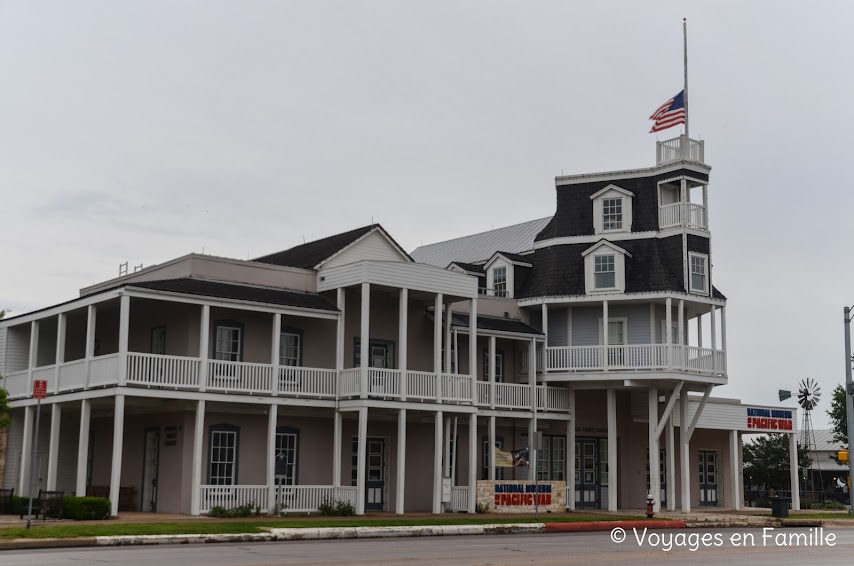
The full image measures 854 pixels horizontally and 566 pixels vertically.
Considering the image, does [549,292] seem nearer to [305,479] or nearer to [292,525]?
[305,479]

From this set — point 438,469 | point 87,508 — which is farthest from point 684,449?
point 87,508

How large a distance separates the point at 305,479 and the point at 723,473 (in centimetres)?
2193

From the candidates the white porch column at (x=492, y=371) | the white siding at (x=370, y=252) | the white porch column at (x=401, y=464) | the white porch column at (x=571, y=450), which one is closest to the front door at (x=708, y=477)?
the white porch column at (x=571, y=450)

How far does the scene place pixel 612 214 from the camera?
41.7 m

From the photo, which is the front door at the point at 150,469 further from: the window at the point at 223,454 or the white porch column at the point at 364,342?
the white porch column at the point at 364,342

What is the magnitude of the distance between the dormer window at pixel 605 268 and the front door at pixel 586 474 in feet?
21.2

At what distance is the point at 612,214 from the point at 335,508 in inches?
643

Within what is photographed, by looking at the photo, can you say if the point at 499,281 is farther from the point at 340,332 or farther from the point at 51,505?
the point at 51,505

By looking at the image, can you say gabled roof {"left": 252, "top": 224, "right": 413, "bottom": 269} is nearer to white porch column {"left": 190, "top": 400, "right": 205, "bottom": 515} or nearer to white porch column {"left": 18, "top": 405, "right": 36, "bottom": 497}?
white porch column {"left": 190, "top": 400, "right": 205, "bottom": 515}

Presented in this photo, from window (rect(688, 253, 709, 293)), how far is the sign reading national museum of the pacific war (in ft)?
29.4

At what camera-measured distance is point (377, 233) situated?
123ft

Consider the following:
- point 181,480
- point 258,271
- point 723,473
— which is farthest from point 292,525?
point 723,473

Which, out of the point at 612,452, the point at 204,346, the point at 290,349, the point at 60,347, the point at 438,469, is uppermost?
the point at 290,349

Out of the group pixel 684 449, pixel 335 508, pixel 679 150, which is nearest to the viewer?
pixel 335 508
